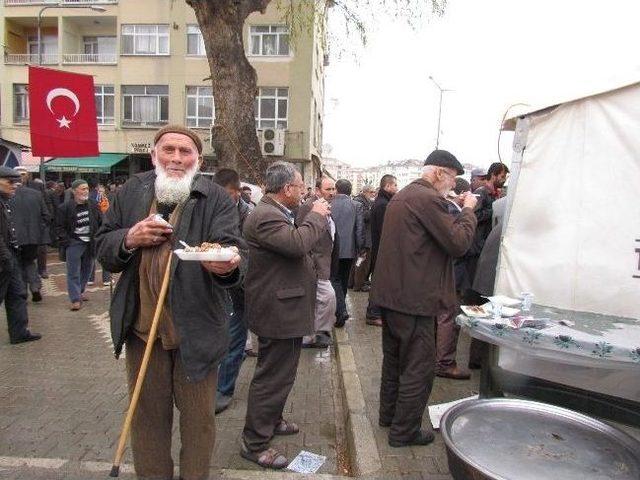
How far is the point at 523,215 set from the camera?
3.45 metres

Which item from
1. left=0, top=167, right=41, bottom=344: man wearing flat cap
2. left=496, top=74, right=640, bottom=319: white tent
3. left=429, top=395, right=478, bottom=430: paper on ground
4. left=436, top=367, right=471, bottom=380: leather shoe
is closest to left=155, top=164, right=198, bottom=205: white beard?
left=496, top=74, right=640, bottom=319: white tent

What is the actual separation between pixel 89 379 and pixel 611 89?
4901 mm

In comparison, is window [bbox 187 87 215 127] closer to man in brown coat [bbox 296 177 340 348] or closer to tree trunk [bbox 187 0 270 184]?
tree trunk [bbox 187 0 270 184]

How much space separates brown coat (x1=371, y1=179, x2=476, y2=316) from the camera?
333cm

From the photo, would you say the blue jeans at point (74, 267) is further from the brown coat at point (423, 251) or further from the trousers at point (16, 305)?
the brown coat at point (423, 251)

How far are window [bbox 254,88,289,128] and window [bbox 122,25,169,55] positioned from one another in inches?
210

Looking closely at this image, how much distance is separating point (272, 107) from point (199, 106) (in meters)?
3.62

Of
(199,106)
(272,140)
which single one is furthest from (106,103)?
(272,140)

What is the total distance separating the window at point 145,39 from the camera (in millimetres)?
25094

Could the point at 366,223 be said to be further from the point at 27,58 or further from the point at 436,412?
the point at 27,58

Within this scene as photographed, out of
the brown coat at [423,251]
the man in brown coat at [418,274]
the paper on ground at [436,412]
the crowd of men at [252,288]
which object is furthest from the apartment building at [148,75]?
the brown coat at [423,251]

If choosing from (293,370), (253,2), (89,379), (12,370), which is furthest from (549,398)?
(253,2)

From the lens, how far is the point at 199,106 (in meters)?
25.0

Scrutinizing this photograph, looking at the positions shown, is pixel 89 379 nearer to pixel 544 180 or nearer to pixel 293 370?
pixel 293 370
